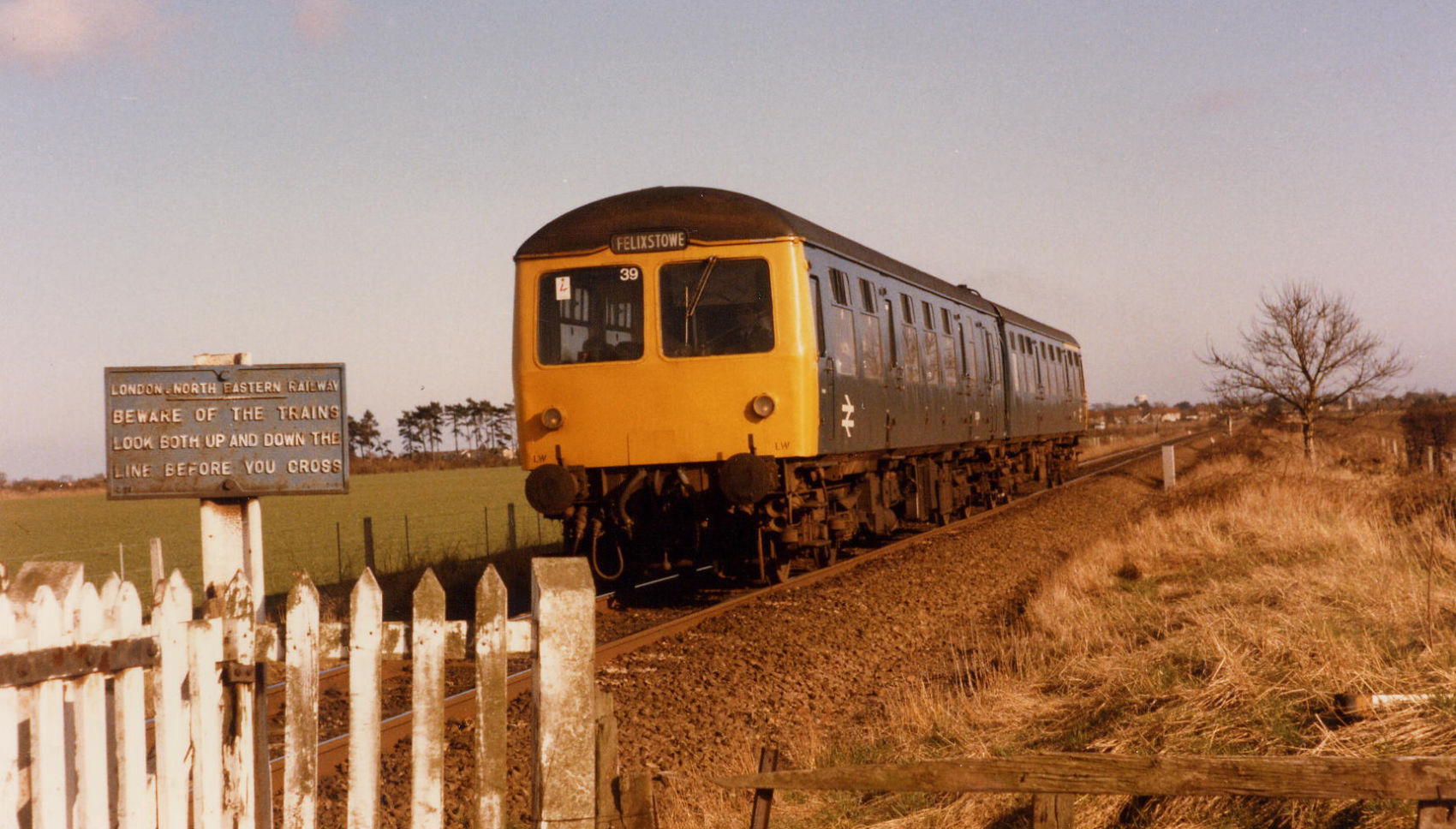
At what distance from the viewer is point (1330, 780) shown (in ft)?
11.6

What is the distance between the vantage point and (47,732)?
3422 millimetres

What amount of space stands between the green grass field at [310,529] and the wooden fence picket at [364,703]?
14.1m

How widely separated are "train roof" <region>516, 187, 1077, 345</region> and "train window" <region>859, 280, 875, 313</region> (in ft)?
5.10

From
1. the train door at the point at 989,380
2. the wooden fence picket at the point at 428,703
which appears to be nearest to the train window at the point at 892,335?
the train door at the point at 989,380

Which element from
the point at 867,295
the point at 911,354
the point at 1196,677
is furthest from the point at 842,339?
the point at 1196,677

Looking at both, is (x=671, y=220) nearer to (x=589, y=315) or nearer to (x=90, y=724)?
(x=589, y=315)

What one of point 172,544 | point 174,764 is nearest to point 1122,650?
point 174,764

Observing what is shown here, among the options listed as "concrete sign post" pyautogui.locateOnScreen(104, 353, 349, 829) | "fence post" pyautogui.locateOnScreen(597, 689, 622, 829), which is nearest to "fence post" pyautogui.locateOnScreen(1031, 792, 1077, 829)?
"fence post" pyautogui.locateOnScreen(597, 689, 622, 829)

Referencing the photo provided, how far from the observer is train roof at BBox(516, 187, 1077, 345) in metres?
11.6

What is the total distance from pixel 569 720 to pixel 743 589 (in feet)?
31.3

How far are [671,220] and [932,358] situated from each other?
5998mm

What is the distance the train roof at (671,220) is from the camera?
11586 millimetres

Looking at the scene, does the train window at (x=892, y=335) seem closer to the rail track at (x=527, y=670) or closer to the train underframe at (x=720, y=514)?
the train underframe at (x=720, y=514)

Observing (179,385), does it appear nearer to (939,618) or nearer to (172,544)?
(939,618)
